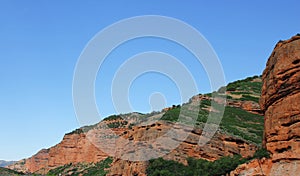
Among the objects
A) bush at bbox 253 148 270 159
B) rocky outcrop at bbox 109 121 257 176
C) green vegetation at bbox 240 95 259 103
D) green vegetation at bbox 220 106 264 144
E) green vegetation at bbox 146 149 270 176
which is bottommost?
bush at bbox 253 148 270 159

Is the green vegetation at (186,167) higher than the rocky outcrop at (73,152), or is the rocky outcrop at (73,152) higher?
the rocky outcrop at (73,152)

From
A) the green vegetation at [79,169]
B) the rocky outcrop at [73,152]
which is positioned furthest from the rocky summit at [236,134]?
the rocky outcrop at [73,152]

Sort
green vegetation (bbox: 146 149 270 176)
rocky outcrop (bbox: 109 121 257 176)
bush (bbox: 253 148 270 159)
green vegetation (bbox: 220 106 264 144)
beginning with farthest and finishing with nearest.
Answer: green vegetation (bbox: 220 106 264 144), rocky outcrop (bbox: 109 121 257 176), green vegetation (bbox: 146 149 270 176), bush (bbox: 253 148 270 159)

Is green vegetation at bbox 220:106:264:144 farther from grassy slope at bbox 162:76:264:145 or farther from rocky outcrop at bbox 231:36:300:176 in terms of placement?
rocky outcrop at bbox 231:36:300:176

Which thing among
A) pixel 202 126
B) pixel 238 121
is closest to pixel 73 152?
pixel 238 121

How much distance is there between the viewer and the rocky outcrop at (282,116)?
23234 mm

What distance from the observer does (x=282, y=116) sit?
2488cm

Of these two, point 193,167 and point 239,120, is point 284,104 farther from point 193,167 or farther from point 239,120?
point 239,120

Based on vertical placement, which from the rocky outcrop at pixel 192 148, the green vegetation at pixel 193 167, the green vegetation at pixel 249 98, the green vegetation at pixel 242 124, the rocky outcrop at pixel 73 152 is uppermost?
the rocky outcrop at pixel 73 152

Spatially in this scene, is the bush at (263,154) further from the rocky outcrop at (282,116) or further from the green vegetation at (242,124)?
the green vegetation at (242,124)

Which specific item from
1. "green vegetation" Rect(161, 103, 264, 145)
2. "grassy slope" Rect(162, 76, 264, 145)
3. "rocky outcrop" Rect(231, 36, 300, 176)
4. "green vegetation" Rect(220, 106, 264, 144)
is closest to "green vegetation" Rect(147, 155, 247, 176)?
"rocky outcrop" Rect(231, 36, 300, 176)

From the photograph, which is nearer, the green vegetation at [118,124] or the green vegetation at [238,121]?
the green vegetation at [238,121]

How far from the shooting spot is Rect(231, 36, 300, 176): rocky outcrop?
23.2m

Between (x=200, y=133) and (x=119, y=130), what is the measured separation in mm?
77571
